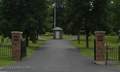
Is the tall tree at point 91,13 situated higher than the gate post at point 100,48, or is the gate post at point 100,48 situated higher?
the tall tree at point 91,13

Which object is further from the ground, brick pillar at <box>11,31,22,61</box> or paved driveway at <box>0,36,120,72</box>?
brick pillar at <box>11,31,22,61</box>

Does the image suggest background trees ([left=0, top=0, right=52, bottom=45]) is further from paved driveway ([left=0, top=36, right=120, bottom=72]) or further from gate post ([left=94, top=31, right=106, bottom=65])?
gate post ([left=94, top=31, right=106, bottom=65])

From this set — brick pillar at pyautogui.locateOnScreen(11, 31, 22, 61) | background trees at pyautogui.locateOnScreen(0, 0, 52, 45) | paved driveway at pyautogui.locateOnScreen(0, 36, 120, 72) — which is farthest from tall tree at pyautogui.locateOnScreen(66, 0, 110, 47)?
brick pillar at pyautogui.locateOnScreen(11, 31, 22, 61)

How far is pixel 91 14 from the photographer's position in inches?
881

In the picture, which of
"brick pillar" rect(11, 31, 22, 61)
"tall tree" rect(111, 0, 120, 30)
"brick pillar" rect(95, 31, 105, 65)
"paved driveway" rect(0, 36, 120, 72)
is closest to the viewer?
"paved driveway" rect(0, 36, 120, 72)

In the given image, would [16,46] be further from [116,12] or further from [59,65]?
[116,12]

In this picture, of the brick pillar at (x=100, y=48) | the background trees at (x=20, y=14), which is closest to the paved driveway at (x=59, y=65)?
the brick pillar at (x=100, y=48)

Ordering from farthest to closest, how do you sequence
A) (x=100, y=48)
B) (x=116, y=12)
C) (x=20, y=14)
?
(x=116, y=12) → (x=20, y=14) → (x=100, y=48)

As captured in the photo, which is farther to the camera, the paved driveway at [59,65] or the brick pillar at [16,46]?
the brick pillar at [16,46]

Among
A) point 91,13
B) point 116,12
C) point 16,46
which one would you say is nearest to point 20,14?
point 91,13

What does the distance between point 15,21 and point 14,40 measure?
9268mm

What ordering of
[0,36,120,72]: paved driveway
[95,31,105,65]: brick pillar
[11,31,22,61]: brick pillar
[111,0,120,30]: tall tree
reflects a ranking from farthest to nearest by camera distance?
[111,0,120,30]: tall tree < [11,31,22,61]: brick pillar < [95,31,105,65]: brick pillar < [0,36,120,72]: paved driveway

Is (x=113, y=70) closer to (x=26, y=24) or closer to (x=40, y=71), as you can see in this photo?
(x=40, y=71)

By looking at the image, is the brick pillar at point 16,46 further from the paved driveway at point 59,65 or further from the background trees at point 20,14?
the background trees at point 20,14
